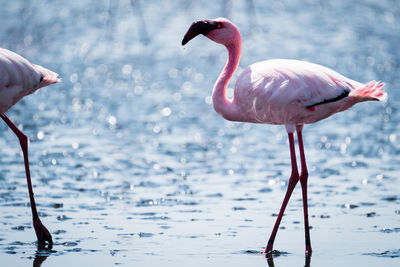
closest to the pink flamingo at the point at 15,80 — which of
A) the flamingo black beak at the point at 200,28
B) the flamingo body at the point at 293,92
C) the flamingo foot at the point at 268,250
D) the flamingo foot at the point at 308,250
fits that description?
the flamingo black beak at the point at 200,28

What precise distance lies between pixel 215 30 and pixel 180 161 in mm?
3222

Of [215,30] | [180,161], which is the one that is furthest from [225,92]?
[180,161]

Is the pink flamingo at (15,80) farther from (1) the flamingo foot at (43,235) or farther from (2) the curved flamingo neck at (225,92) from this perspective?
(2) the curved flamingo neck at (225,92)

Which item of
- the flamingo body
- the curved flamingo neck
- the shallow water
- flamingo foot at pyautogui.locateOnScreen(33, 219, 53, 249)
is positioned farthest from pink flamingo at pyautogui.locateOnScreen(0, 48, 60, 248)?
the flamingo body

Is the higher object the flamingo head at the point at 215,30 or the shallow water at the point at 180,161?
the flamingo head at the point at 215,30

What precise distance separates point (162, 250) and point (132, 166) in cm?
340

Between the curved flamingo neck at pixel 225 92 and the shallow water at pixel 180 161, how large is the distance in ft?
2.89

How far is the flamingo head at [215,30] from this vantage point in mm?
6137

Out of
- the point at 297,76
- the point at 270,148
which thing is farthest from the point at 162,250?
the point at 270,148

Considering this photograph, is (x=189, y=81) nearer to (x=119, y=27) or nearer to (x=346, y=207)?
(x=119, y=27)

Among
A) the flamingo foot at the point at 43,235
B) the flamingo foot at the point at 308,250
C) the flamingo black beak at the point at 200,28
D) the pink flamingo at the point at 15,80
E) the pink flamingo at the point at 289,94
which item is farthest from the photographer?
the pink flamingo at the point at 15,80

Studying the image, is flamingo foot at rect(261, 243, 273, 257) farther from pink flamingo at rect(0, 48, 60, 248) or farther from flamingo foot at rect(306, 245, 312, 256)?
pink flamingo at rect(0, 48, 60, 248)

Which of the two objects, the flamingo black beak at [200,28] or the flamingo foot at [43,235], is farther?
the flamingo black beak at [200,28]

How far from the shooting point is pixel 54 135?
1088cm
